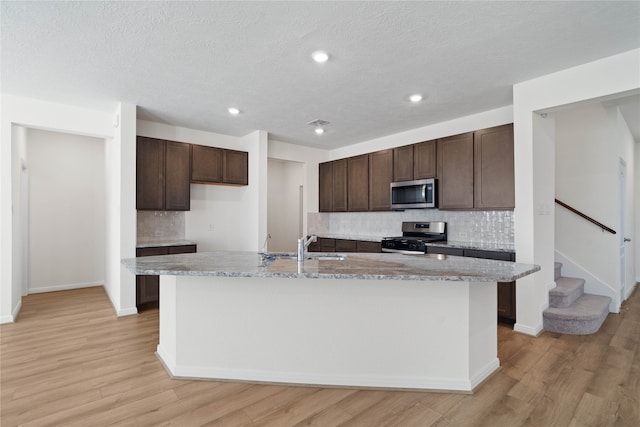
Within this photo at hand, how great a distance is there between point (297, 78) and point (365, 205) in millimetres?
2748

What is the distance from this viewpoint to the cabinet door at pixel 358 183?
214 inches

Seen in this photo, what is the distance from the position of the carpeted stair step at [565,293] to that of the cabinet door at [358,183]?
2723 mm

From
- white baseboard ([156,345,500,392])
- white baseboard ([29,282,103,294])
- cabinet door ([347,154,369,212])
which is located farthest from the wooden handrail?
white baseboard ([29,282,103,294])

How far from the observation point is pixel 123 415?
1.97 metres

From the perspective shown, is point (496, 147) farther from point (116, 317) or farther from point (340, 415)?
point (116, 317)

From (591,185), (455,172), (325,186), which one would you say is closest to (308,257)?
(455,172)

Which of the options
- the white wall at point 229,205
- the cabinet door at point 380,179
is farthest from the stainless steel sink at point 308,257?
the cabinet door at point 380,179

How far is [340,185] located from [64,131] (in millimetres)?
3979

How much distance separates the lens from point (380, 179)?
5.21 meters

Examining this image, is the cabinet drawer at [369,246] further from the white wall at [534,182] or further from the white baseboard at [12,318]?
the white baseboard at [12,318]

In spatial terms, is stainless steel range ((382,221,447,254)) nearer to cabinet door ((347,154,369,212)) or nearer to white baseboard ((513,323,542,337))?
cabinet door ((347,154,369,212))

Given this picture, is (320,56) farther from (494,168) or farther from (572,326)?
(572,326)

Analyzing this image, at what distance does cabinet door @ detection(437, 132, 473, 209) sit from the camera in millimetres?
4059

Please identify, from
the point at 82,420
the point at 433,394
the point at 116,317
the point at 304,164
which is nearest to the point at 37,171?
the point at 116,317
